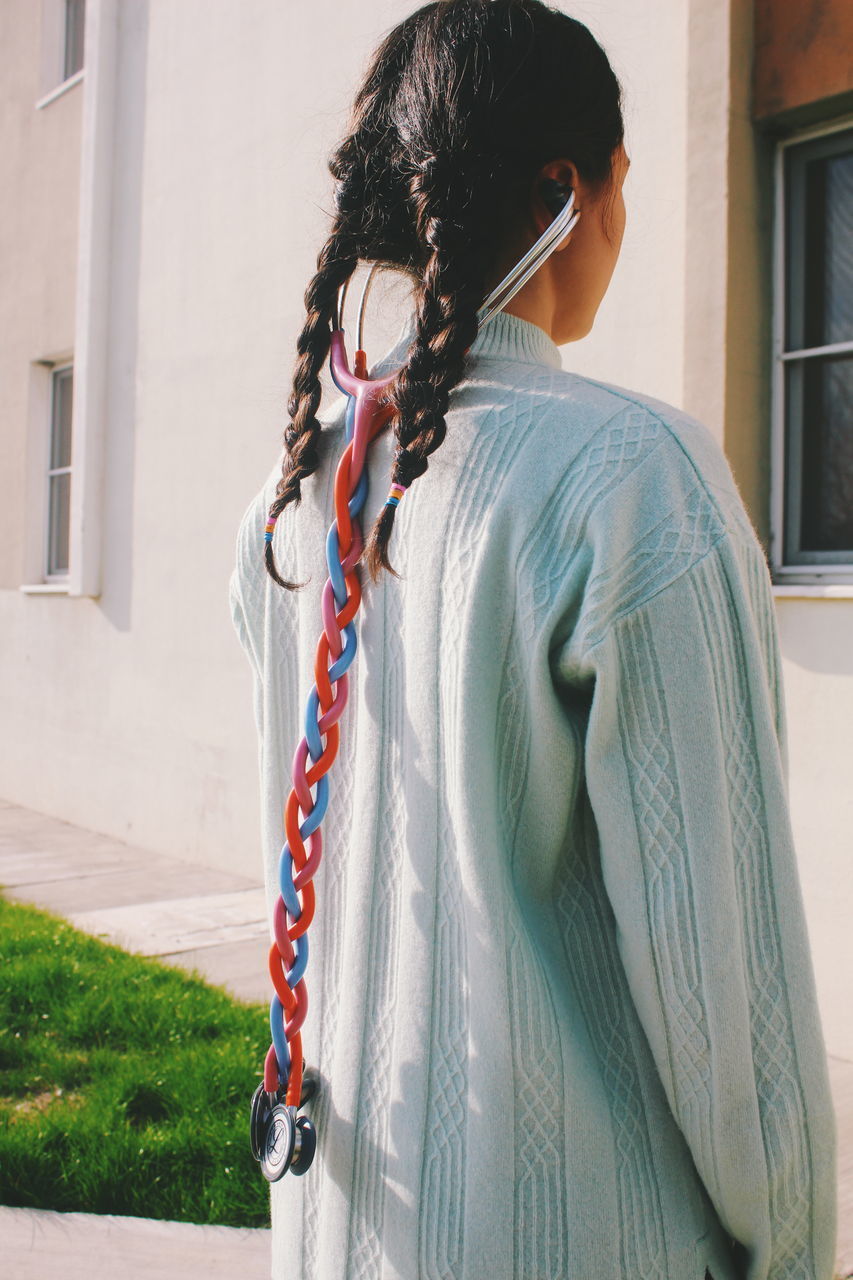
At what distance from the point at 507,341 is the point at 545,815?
45cm

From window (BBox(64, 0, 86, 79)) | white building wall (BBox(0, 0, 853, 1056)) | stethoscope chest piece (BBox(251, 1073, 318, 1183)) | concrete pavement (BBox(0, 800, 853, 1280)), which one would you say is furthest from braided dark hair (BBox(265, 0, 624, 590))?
window (BBox(64, 0, 86, 79))

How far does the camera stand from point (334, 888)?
1148mm

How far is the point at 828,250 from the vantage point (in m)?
3.59

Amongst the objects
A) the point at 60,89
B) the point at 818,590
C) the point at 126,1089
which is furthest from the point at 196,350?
the point at 126,1089

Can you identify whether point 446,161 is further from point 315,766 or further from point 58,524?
point 58,524

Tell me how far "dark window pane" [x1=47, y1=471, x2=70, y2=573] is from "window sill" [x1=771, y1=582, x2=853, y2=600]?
5.74 metres

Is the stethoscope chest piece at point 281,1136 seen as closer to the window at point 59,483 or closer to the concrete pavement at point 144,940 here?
the concrete pavement at point 144,940

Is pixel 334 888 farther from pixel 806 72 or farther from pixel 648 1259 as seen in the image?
pixel 806 72

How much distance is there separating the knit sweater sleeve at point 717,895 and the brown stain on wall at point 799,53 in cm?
294

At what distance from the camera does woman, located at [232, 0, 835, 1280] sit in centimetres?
93

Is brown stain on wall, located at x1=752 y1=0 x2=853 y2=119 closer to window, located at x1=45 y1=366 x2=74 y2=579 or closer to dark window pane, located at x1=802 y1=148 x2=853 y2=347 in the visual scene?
dark window pane, located at x1=802 y1=148 x2=853 y2=347

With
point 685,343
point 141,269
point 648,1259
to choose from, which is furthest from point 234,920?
point 648,1259

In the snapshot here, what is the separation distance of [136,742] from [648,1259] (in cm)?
612

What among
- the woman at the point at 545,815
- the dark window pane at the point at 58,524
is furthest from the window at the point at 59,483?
the woman at the point at 545,815
